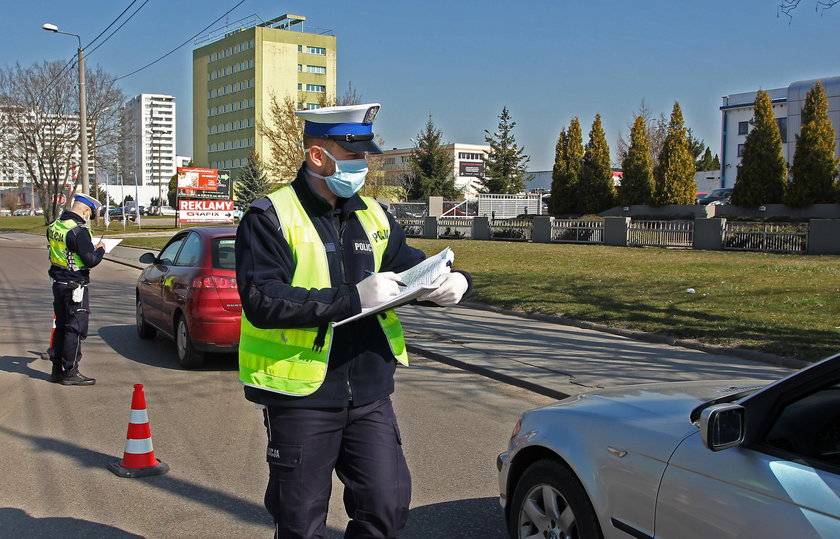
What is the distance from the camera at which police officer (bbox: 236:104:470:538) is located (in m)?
2.55

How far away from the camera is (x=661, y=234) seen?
25750 mm

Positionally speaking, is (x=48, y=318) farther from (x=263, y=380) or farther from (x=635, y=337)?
(x=263, y=380)

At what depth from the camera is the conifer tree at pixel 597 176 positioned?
41156 mm

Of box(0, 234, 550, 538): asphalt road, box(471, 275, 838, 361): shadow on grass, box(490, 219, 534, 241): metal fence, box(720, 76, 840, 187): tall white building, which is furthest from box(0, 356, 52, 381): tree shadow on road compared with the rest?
box(720, 76, 840, 187): tall white building

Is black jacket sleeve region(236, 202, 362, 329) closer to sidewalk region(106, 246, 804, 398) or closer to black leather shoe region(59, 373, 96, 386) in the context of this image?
sidewalk region(106, 246, 804, 398)

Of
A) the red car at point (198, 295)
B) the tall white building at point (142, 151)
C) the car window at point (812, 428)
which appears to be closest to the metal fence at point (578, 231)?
the red car at point (198, 295)

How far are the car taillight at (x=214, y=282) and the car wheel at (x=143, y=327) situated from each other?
7.77 ft

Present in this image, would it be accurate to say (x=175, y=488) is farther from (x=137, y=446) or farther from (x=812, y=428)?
(x=812, y=428)

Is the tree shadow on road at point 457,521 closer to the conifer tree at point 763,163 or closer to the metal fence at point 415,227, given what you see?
the metal fence at point 415,227

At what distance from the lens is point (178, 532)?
13.7 feet

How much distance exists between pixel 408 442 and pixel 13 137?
52.0 metres

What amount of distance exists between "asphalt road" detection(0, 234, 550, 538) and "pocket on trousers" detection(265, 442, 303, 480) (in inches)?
69.6

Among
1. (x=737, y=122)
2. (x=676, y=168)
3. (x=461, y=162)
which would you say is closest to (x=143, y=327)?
(x=676, y=168)

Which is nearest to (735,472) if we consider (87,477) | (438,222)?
(87,477)
